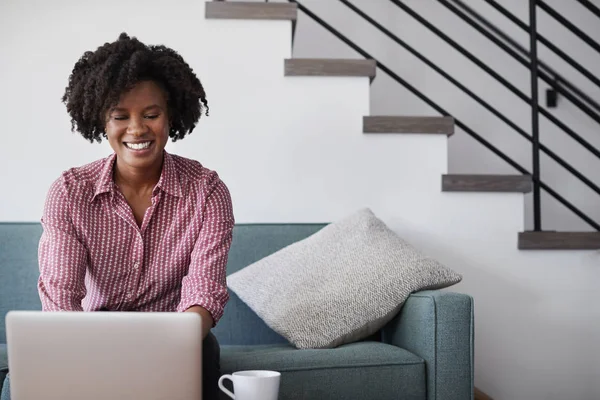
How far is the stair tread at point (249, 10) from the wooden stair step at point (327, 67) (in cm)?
17

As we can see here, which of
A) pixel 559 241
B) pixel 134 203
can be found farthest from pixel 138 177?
pixel 559 241

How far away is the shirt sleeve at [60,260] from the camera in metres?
1.74

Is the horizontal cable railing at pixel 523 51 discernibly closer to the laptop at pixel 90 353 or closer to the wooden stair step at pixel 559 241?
the wooden stair step at pixel 559 241

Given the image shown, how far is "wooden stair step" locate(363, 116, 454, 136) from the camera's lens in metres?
2.81

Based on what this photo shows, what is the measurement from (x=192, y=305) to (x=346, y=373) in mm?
482

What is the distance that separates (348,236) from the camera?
2465 millimetres

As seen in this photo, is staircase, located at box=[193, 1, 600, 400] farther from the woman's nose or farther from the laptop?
the laptop

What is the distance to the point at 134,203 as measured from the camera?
1928mm

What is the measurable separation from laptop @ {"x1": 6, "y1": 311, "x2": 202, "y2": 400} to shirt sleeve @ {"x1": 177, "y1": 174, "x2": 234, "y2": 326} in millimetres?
538

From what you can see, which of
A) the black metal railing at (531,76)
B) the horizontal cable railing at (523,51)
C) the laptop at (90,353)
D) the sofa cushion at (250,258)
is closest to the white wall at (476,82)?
the horizontal cable railing at (523,51)

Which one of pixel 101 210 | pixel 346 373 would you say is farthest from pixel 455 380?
pixel 101 210

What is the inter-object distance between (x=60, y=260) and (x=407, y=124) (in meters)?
1.45

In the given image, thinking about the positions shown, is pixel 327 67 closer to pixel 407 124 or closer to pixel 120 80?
pixel 407 124

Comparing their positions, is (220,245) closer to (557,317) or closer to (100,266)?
(100,266)
